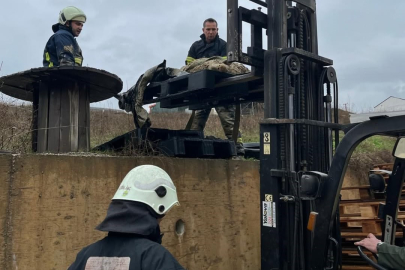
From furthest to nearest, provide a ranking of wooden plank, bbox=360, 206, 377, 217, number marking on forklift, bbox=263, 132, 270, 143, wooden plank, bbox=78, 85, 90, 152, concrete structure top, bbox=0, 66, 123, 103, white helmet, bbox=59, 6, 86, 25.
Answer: white helmet, bbox=59, 6, 86, 25 < wooden plank, bbox=78, 85, 90, 152 < wooden plank, bbox=360, 206, 377, 217 < concrete structure top, bbox=0, 66, 123, 103 < number marking on forklift, bbox=263, 132, 270, 143

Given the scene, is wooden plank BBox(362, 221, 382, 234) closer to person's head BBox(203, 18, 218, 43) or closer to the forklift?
the forklift

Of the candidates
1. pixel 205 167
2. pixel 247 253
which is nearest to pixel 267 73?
pixel 205 167

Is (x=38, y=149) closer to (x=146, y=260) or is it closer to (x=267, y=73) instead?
(x=267, y=73)

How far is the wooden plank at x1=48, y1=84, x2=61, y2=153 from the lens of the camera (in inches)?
210

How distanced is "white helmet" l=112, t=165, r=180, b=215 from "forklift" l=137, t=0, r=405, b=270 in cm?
125

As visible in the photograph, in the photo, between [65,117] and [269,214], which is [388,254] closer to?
[269,214]

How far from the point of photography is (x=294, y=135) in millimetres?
4172

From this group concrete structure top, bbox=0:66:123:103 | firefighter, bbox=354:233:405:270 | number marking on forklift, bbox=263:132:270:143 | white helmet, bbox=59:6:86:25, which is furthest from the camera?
white helmet, bbox=59:6:86:25

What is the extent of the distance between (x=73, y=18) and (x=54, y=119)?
132cm

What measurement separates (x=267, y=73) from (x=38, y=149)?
3.00 meters

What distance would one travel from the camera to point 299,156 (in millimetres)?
4148

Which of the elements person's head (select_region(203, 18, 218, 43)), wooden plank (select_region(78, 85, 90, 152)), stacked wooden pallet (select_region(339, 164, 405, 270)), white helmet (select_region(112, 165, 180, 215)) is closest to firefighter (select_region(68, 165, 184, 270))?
white helmet (select_region(112, 165, 180, 215))

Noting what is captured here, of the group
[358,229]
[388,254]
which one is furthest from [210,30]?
[388,254]

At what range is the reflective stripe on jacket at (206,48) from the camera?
23.1 feet
